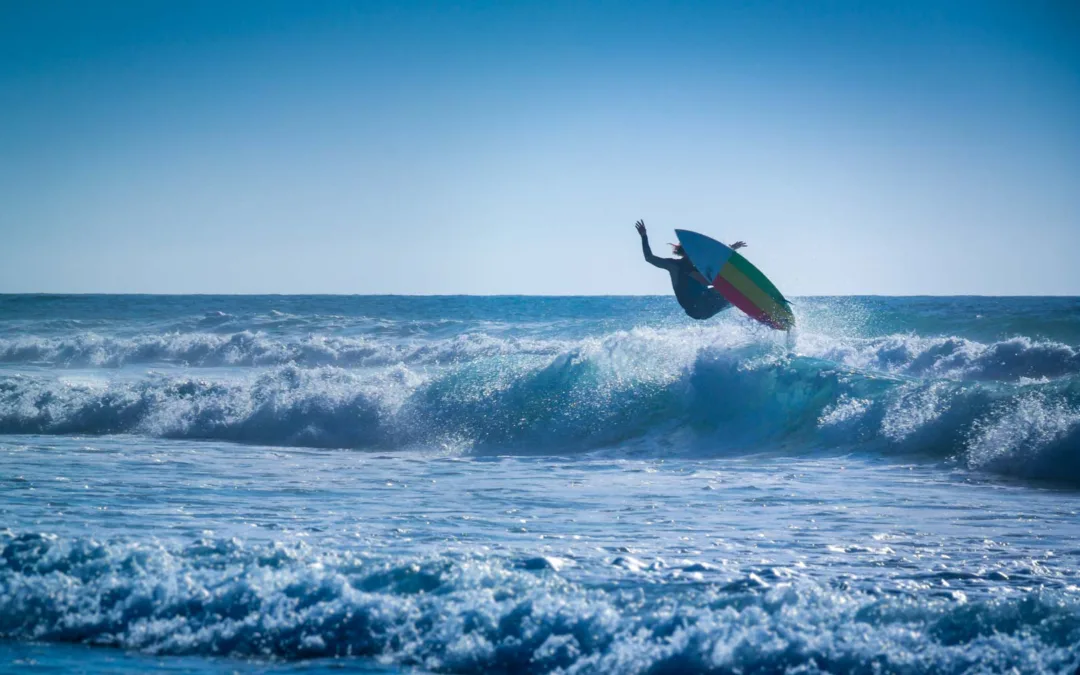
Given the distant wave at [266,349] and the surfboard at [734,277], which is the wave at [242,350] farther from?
the surfboard at [734,277]

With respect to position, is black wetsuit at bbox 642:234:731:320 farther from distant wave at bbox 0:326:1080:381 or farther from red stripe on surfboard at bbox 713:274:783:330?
distant wave at bbox 0:326:1080:381

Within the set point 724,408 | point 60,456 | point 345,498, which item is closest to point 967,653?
point 345,498

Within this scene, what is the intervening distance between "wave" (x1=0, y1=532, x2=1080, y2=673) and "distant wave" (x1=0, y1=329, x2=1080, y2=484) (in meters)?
5.39

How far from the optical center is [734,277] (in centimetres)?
1452

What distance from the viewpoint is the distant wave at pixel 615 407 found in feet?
34.2

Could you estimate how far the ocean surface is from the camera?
4.52 meters

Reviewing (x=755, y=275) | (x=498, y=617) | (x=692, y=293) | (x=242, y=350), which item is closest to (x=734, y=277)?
(x=755, y=275)

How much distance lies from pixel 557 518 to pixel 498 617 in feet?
7.76

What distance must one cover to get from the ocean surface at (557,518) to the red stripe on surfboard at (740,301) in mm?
322

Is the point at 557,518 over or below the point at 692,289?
below

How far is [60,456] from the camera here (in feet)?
34.8

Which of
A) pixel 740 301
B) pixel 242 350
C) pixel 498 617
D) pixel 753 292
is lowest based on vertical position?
pixel 498 617

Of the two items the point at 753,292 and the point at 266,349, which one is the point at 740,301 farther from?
the point at 266,349

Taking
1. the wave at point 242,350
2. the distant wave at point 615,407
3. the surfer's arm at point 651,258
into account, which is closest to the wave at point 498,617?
the distant wave at point 615,407
